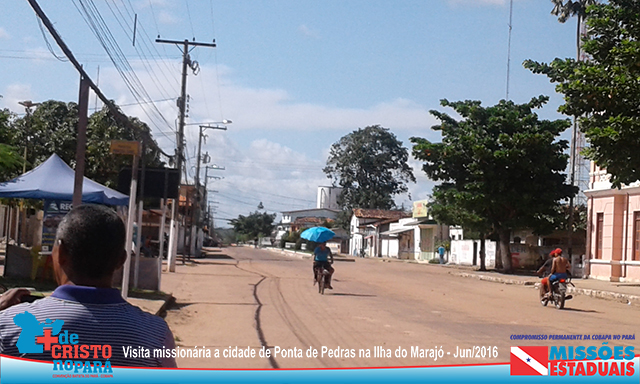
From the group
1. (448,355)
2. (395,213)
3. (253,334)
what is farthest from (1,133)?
(395,213)

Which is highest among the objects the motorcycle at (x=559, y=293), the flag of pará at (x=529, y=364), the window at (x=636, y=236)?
the window at (x=636, y=236)

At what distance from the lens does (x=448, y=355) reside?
30.3 ft

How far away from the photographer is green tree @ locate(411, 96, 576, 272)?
115 ft

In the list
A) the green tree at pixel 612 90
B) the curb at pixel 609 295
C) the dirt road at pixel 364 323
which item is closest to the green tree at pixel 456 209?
the curb at pixel 609 295

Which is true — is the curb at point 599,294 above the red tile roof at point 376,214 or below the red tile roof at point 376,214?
below

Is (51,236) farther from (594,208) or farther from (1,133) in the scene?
(594,208)

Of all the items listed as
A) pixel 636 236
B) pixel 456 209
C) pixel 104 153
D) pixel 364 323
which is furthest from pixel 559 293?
pixel 104 153

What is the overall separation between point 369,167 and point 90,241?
8275cm

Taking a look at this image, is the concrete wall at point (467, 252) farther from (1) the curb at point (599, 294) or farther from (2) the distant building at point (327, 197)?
(2) the distant building at point (327, 197)

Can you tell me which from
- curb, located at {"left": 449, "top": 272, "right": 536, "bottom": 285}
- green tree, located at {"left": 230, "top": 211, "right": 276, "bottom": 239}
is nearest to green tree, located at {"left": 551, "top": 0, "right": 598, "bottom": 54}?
curb, located at {"left": 449, "top": 272, "right": 536, "bottom": 285}

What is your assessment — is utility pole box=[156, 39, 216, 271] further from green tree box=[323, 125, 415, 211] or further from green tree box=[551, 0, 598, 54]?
green tree box=[323, 125, 415, 211]

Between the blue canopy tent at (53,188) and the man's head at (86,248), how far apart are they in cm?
1349

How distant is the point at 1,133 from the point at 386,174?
6802 centimetres

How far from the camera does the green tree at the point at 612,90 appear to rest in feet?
59.8
